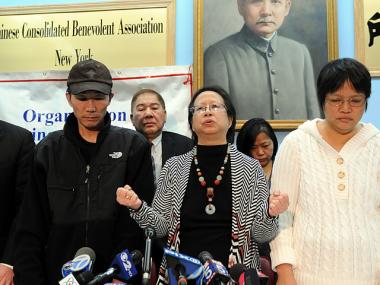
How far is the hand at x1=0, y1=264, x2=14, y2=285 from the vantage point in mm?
1910

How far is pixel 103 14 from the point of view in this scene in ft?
11.4

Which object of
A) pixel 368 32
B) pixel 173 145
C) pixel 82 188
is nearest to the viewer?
pixel 82 188

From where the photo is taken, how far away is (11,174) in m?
2.10

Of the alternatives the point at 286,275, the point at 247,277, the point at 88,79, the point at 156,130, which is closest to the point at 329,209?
the point at 286,275

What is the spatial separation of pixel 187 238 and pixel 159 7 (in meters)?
2.17

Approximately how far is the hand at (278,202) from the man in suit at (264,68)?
167 cm

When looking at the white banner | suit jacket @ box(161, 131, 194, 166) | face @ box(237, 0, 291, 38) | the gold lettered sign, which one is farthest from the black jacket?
face @ box(237, 0, 291, 38)

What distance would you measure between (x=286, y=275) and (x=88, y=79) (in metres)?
1.15

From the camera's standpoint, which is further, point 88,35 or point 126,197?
point 88,35

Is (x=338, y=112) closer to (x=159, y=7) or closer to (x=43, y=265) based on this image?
(x=43, y=265)

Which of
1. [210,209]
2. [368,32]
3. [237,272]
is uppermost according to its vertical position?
[368,32]

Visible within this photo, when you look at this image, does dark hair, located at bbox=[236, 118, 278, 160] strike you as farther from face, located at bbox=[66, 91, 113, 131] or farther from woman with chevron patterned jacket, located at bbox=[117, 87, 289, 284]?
face, located at bbox=[66, 91, 113, 131]

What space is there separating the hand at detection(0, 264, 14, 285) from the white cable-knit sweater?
1119 mm

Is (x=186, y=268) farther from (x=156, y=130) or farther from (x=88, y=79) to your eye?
(x=156, y=130)
